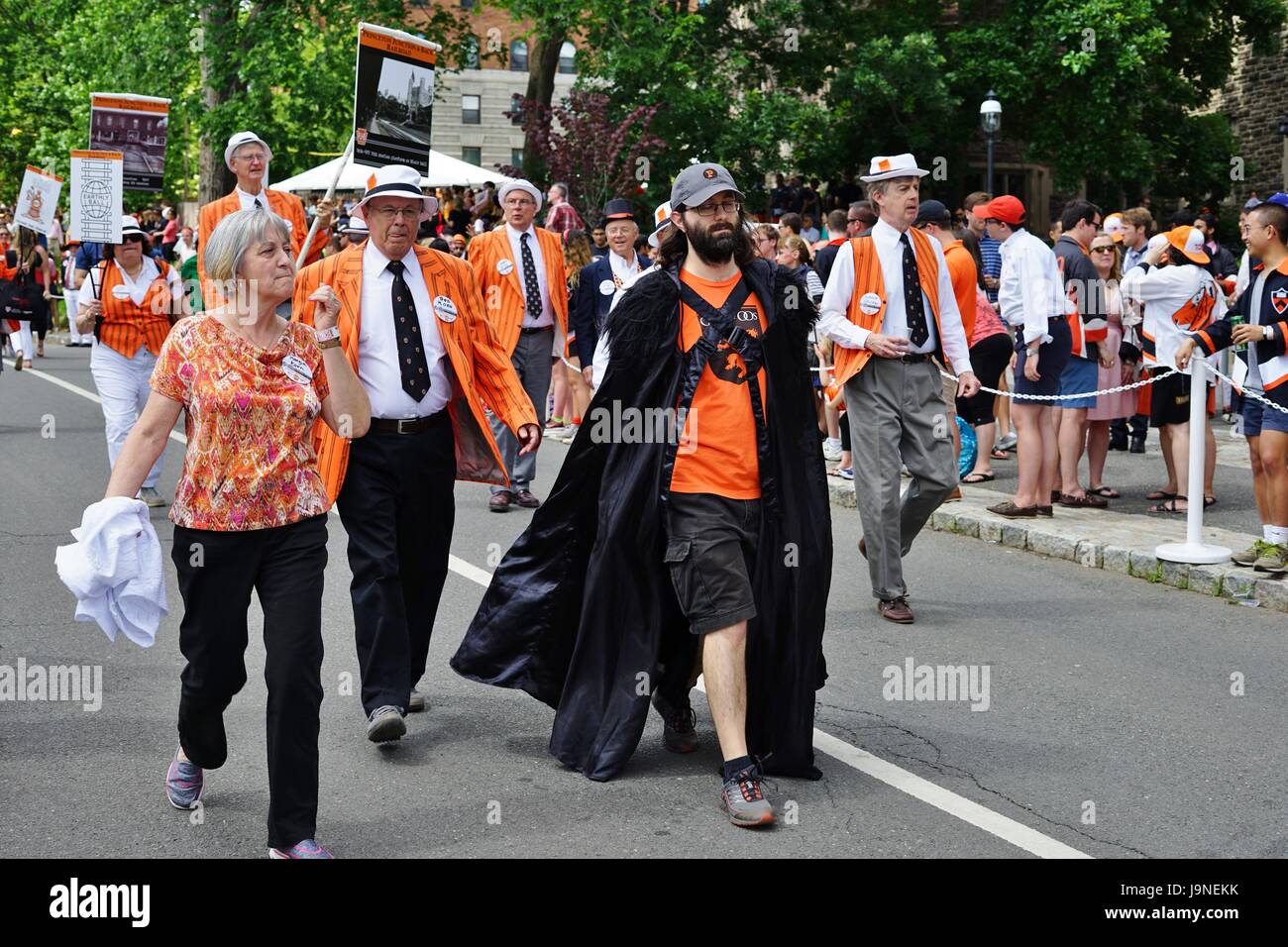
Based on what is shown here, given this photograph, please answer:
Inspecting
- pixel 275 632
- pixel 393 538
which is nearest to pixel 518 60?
pixel 393 538

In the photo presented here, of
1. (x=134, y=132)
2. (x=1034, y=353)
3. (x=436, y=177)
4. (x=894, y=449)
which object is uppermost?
(x=436, y=177)

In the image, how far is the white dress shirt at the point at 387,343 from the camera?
5.91 metres

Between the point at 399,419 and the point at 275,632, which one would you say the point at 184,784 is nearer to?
the point at 275,632

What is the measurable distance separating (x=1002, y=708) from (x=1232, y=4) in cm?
2849

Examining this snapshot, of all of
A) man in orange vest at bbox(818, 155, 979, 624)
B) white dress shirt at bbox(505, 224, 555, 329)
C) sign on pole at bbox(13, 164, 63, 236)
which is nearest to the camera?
man in orange vest at bbox(818, 155, 979, 624)

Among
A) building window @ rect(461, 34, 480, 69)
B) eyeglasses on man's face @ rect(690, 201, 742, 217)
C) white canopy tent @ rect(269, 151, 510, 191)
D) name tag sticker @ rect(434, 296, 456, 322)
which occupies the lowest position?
name tag sticker @ rect(434, 296, 456, 322)

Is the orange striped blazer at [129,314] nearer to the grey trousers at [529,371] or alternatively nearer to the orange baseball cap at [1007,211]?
the grey trousers at [529,371]

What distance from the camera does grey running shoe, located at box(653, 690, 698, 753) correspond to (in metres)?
5.80

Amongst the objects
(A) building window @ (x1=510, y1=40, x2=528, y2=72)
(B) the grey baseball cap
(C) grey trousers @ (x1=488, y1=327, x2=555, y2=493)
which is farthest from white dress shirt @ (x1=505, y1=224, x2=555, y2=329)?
(A) building window @ (x1=510, y1=40, x2=528, y2=72)

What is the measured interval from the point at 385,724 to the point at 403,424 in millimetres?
1069

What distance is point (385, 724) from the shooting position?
5.68 meters

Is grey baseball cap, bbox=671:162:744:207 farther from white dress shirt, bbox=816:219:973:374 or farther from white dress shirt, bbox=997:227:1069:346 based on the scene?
white dress shirt, bbox=997:227:1069:346

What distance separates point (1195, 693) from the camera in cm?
666

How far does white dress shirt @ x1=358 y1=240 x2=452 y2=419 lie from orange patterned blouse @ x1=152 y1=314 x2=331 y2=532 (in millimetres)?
1196
